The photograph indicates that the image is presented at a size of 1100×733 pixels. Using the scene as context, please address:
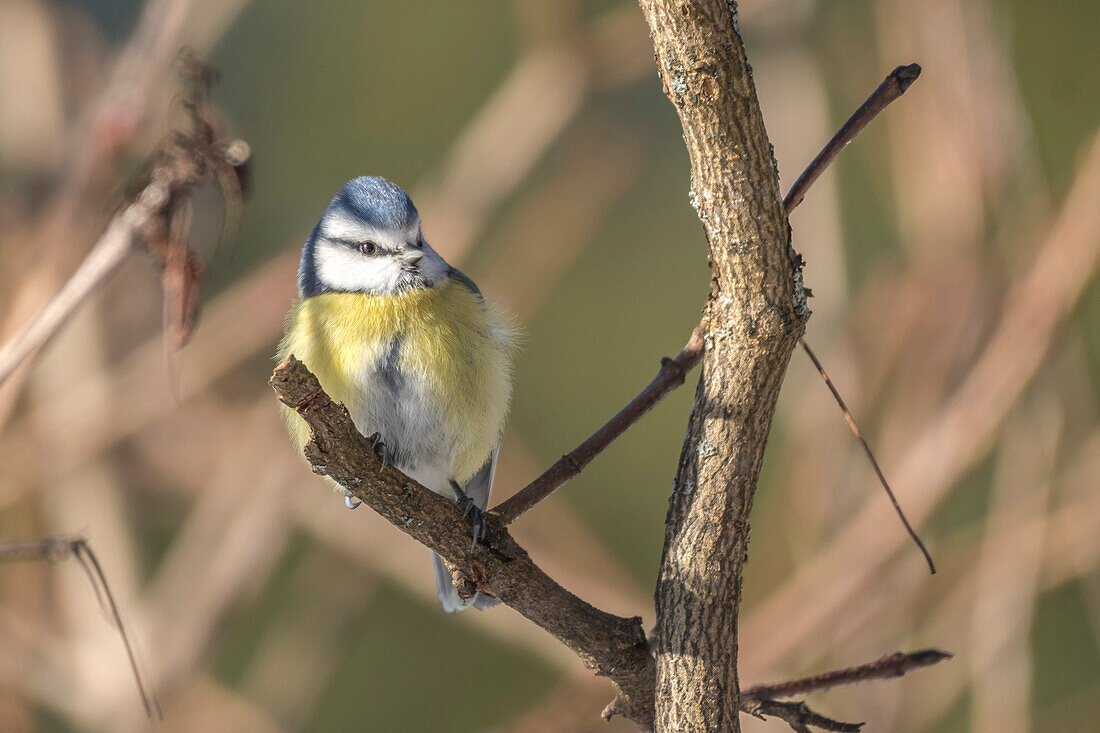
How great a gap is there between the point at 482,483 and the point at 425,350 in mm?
568

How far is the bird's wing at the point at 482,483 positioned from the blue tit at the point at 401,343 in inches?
5.0

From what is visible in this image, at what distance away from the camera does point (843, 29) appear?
3.10 meters

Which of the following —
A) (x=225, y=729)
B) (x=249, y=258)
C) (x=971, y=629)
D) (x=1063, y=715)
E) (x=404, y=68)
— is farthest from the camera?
(x=404, y=68)

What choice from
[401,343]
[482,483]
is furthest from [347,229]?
[482,483]

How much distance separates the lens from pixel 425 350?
6.07 ft

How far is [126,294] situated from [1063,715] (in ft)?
10.7

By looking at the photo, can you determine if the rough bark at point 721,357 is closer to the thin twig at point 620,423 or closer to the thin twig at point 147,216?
the thin twig at point 620,423

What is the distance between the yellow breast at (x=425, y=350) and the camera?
183 centimetres

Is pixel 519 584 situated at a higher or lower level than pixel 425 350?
lower

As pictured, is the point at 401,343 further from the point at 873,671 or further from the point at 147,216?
the point at 873,671

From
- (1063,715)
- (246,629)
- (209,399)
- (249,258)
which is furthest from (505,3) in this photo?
(1063,715)

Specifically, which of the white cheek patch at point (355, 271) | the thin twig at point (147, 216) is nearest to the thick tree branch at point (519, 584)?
the thin twig at point (147, 216)

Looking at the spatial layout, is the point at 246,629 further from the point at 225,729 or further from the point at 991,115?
the point at 991,115

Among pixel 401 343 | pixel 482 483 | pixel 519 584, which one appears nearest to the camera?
pixel 519 584
